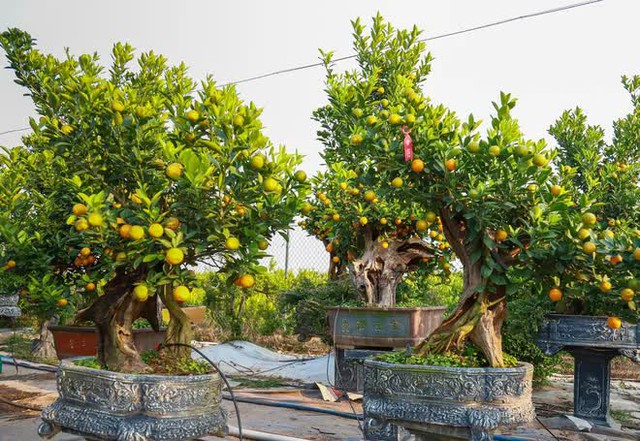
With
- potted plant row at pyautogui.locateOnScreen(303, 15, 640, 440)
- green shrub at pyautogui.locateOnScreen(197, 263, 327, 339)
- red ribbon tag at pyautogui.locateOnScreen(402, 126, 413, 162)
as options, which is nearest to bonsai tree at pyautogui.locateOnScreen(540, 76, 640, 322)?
potted plant row at pyautogui.locateOnScreen(303, 15, 640, 440)

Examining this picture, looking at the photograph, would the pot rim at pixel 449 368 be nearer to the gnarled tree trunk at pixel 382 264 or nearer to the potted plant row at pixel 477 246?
the potted plant row at pixel 477 246

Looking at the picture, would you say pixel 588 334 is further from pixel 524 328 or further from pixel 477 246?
pixel 477 246

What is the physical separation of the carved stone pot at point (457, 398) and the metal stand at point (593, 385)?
2235mm

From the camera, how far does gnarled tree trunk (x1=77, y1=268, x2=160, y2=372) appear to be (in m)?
2.64

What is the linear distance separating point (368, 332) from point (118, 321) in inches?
111

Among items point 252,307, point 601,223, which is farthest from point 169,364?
point 252,307

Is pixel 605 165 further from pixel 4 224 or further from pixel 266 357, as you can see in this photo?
pixel 4 224

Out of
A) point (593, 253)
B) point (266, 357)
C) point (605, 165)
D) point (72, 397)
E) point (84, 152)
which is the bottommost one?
point (266, 357)

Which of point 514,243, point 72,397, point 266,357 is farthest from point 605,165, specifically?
point 72,397

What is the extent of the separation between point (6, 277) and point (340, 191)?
3066 millimetres

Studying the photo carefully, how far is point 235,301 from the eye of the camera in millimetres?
9242

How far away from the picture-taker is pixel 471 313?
9.12 feet

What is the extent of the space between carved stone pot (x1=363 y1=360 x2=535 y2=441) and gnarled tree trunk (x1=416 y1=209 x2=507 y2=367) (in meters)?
0.18

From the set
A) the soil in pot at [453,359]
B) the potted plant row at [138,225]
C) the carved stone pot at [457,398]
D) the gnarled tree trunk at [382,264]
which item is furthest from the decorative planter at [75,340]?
the carved stone pot at [457,398]
